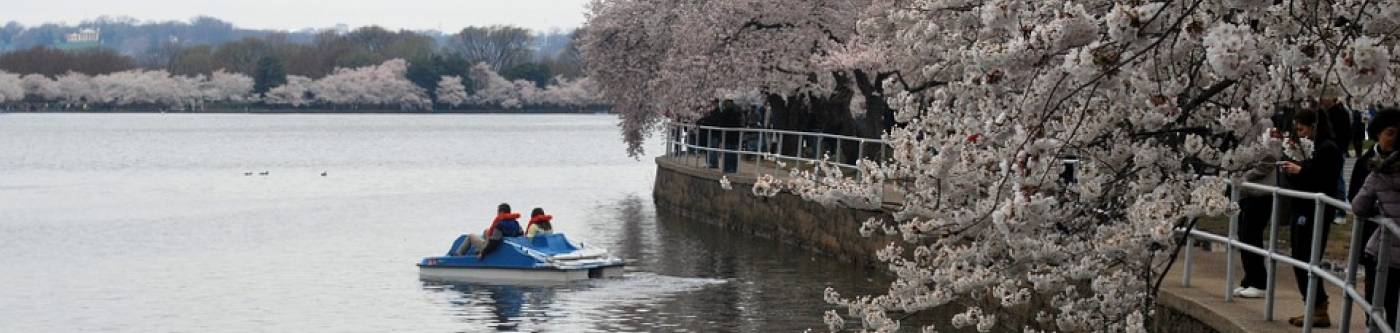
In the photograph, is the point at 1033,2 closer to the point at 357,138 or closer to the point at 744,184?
the point at 744,184

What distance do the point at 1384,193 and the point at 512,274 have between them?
59.5 ft

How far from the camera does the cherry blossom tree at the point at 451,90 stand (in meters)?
191

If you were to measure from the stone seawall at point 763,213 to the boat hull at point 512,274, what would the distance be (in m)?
2.87

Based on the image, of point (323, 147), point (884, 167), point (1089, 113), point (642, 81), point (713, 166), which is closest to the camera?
point (1089, 113)

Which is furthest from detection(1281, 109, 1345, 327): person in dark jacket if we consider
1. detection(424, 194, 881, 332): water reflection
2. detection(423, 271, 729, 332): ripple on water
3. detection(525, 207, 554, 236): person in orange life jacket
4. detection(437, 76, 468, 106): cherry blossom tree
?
detection(437, 76, 468, 106): cherry blossom tree

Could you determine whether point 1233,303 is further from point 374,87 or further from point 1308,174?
point 374,87

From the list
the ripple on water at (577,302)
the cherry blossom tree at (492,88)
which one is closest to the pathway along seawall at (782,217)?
the ripple on water at (577,302)

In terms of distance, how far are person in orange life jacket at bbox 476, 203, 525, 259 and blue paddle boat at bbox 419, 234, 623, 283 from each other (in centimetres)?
6

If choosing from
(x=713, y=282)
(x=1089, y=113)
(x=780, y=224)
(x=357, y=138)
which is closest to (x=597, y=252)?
(x=713, y=282)

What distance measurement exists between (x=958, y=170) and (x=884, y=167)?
126cm

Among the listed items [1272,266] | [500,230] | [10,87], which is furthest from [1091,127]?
[10,87]

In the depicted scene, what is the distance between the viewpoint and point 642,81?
47031mm

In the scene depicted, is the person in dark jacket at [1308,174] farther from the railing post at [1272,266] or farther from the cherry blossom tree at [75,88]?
the cherry blossom tree at [75,88]

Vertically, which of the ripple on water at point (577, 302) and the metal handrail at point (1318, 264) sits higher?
the metal handrail at point (1318, 264)
